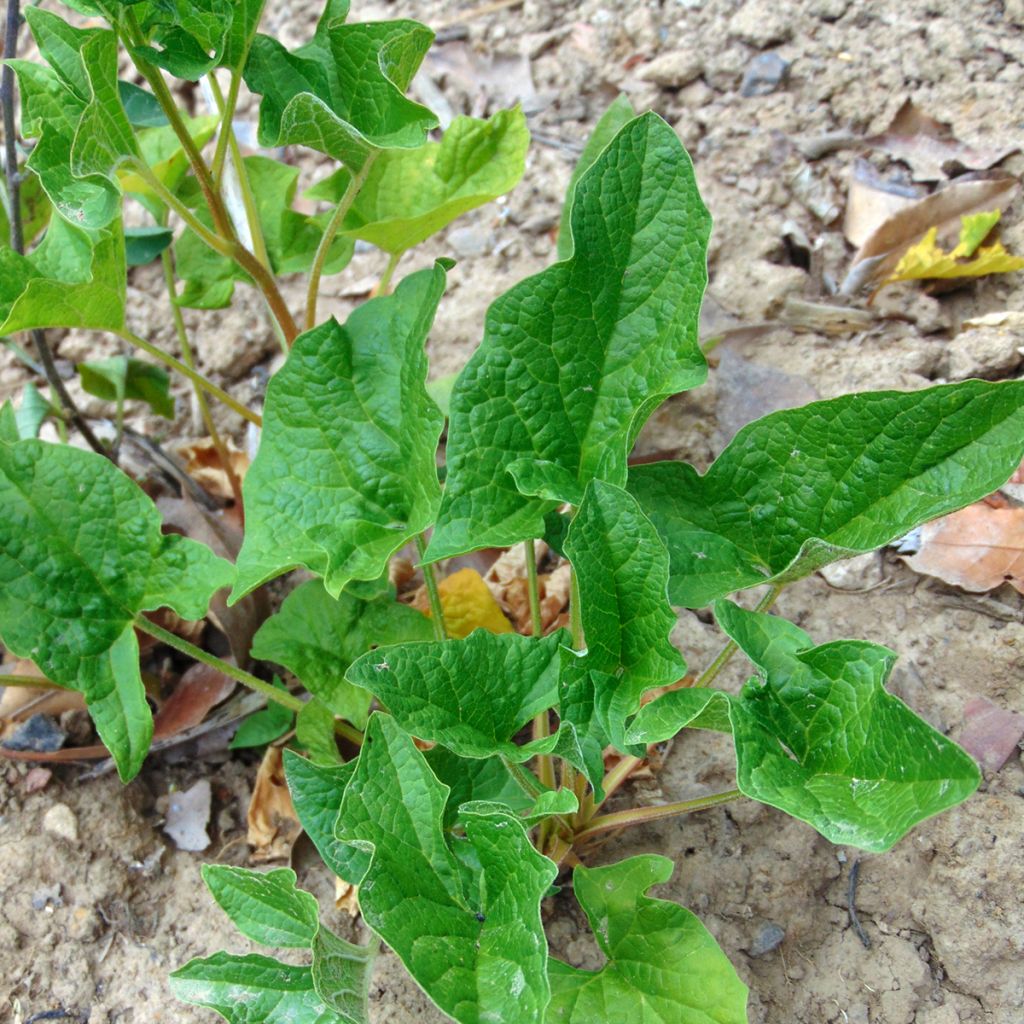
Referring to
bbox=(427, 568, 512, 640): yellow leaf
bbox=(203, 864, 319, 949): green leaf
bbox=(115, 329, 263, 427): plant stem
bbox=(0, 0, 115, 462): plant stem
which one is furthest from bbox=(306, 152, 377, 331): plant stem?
bbox=(203, 864, 319, 949): green leaf

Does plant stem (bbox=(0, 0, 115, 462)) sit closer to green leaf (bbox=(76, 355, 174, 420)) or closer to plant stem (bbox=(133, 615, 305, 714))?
green leaf (bbox=(76, 355, 174, 420))

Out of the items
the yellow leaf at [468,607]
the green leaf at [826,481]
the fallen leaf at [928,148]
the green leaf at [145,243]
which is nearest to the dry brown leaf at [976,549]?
the green leaf at [826,481]

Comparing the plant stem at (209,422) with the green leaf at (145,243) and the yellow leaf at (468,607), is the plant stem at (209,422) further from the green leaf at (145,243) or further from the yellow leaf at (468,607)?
the yellow leaf at (468,607)

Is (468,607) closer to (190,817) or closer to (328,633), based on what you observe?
(328,633)

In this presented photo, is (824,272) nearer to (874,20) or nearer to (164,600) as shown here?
(874,20)

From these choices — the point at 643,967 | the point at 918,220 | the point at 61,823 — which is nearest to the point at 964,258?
the point at 918,220
